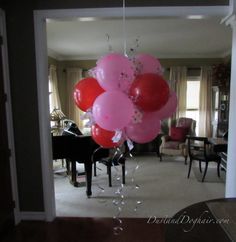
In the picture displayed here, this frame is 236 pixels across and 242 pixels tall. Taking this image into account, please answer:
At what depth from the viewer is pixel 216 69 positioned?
584cm

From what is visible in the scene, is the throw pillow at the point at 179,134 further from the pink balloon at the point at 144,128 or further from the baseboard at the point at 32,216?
the pink balloon at the point at 144,128

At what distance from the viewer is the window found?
264 inches

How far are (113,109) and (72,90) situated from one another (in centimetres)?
571

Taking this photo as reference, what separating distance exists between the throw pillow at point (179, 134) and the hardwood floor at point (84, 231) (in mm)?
3115

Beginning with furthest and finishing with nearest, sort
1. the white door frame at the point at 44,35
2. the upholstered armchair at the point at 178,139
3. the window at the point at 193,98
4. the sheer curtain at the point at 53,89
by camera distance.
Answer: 1. the window at the point at 193,98
2. the sheer curtain at the point at 53,89
3. the upholstered armchair at the point at 178,139
4. the white door frame at the point at 44,35

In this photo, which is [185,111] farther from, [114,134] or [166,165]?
[114,134]

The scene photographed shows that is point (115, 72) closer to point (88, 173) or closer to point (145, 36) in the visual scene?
point (88, 173)

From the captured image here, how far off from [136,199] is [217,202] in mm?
2026

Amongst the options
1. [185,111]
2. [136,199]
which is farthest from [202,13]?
[185,111]

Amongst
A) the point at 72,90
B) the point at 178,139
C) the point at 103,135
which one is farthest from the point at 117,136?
the point at 72,90

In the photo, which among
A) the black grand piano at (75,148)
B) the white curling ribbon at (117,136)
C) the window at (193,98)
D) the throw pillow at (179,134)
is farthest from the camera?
the window at (193,98)

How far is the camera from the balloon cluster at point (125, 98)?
1.44m

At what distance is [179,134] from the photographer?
576 cm

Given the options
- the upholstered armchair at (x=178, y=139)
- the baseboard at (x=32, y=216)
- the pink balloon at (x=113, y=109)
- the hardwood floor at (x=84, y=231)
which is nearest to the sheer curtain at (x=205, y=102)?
the upholstered armchair at (x=178, y=139)
